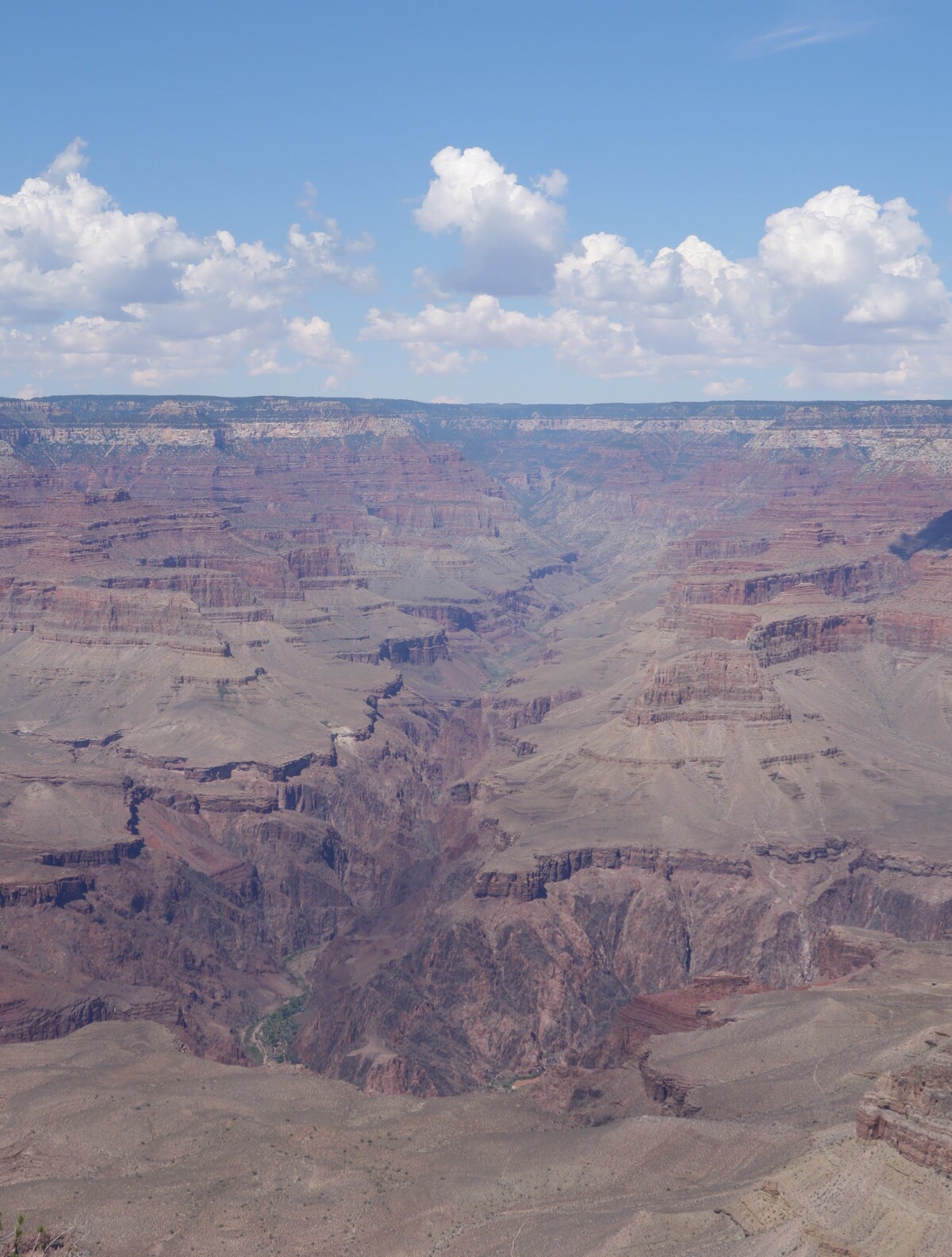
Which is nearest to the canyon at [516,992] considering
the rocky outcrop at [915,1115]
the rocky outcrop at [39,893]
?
the rocky outcrop at [915,1115]

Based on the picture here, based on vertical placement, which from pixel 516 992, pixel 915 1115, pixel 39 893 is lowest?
pixel 516 992

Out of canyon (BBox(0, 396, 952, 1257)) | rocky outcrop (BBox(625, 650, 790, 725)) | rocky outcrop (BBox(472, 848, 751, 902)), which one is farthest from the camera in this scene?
rocky outcrop (BBox(625, 650, 790, 725))

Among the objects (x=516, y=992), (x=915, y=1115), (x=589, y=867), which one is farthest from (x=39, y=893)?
(x=915, y=1115)

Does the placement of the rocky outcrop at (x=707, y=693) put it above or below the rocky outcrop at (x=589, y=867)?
above

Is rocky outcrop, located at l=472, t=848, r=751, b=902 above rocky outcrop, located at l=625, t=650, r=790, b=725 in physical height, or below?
below

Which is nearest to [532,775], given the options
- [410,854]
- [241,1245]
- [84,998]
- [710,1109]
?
[410,854]

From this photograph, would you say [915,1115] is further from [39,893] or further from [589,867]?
[39,893]

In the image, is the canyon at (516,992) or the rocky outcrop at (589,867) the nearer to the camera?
the canyon at (516,992)

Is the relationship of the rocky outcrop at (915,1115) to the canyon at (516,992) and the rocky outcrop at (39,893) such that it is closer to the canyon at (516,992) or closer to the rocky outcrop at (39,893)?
the canyon at (516,992)

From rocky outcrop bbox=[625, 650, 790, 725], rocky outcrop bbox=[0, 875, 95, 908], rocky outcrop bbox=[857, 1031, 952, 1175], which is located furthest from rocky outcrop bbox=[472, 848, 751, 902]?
rocky outcrop bbox=[857, 1031, 952, 1175]

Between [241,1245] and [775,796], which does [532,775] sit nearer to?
[775,796]

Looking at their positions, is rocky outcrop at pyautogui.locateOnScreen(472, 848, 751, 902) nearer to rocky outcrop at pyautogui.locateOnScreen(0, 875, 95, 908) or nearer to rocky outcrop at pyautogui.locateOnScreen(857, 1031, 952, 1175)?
rocky outcrop at pyautogui.locateOnScreen(0, 875, 95, 908)
